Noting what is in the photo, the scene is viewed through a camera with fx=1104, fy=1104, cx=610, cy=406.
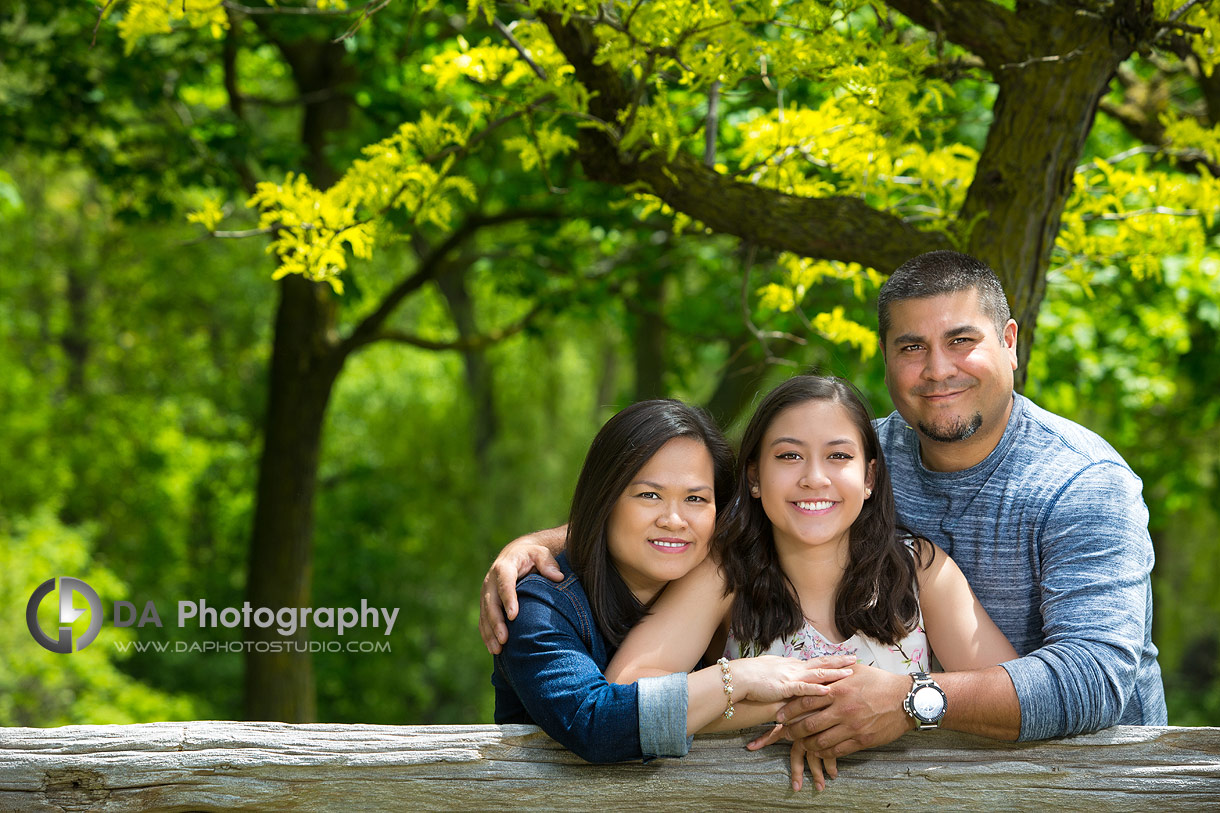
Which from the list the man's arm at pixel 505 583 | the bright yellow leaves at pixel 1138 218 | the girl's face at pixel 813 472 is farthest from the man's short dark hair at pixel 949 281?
the man's arm at pixel 505 583

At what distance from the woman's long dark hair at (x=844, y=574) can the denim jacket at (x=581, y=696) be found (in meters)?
0.32

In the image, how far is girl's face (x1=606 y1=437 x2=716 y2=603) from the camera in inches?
87.6

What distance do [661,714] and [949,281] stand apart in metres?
1.14

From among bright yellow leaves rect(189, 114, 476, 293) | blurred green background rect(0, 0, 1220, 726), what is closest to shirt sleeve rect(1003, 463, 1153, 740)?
blurred green background rect(0, 0, 1220, 726)

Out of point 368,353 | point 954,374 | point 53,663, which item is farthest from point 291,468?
point 368,353

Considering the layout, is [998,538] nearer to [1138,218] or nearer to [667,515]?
[667,515]

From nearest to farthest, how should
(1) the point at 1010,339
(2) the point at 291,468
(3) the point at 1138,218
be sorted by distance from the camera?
1. (1) the point at 1010,339
2. (3) the point at 1138,218
3. (2) the point at 291,468

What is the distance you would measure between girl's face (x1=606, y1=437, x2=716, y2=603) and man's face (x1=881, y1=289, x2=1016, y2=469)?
49 centimetres

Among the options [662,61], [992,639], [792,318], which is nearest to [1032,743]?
[992,639]

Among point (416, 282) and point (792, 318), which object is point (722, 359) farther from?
point (416, 282)

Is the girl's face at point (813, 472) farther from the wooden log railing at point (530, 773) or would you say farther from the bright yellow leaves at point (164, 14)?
the bright yellow leaves at point (164, 14)

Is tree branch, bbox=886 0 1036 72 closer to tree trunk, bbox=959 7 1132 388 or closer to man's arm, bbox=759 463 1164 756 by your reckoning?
tree trunk, bbox=959 7 1132 388

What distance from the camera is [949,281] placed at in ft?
7.96

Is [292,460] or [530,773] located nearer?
[530,773]
